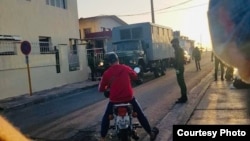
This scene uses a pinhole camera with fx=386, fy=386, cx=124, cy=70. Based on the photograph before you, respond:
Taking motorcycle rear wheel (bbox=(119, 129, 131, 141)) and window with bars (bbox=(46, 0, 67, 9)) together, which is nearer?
motorcycle rear wheel (bbox=(119, 129, 131, 141))

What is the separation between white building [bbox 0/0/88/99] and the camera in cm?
1756

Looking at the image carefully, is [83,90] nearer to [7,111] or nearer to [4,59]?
[4,59]

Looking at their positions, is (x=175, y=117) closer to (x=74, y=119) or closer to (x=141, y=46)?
(x=74, y=119)

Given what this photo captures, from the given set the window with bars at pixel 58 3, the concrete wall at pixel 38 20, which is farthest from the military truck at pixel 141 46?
the window with bars at pixel 58 3

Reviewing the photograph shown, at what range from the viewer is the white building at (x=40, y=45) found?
1756 centimetres

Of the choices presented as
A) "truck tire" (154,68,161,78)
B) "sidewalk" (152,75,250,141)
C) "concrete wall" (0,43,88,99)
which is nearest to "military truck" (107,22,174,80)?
"truck tire" (154,68,161,78)

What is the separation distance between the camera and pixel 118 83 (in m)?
6.60

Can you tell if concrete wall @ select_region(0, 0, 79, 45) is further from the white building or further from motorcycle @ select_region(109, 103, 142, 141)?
motorcycle @ select_region(109, 103, 142, 141)

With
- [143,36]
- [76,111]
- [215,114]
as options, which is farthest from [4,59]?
[215,114]

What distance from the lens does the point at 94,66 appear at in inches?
941

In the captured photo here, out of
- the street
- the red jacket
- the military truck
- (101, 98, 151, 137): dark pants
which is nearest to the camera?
the red jacket

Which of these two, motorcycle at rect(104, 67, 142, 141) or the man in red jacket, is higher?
the man in red jacket

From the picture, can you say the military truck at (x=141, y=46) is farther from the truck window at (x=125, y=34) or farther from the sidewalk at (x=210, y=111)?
the sidewalk at (x=210, y=111)

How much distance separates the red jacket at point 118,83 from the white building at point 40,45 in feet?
36.4
